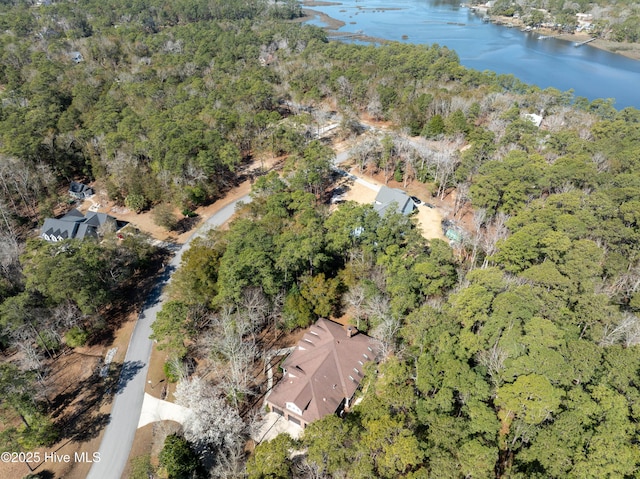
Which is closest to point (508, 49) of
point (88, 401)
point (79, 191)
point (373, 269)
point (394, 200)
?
point (394, 200)

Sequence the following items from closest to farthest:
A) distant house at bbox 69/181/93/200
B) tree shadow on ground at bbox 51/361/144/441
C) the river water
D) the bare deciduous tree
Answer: the bare deciduous tree
tree shadow on ground at bbox 51/361/144/441
distant house at bbox 69/181/93/200
the river water

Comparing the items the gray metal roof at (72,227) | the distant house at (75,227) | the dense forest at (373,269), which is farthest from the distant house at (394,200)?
the gray metal roof at (72,227)

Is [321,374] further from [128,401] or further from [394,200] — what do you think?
[394,200]

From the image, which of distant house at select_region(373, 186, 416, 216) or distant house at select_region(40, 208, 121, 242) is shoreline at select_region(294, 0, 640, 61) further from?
distant house at select_region(40, 208, 121, 242)

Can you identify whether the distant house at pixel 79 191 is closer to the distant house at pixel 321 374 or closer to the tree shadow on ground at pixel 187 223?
the tree shadow on ground at pixel 187 223

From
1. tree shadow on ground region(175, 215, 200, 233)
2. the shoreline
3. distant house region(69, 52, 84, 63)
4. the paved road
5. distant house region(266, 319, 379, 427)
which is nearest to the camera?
the paved road

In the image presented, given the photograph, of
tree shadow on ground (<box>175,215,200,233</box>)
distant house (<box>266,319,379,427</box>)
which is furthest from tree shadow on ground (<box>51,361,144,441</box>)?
tree shadow on ground (<box>175,215,200,233</box>)
